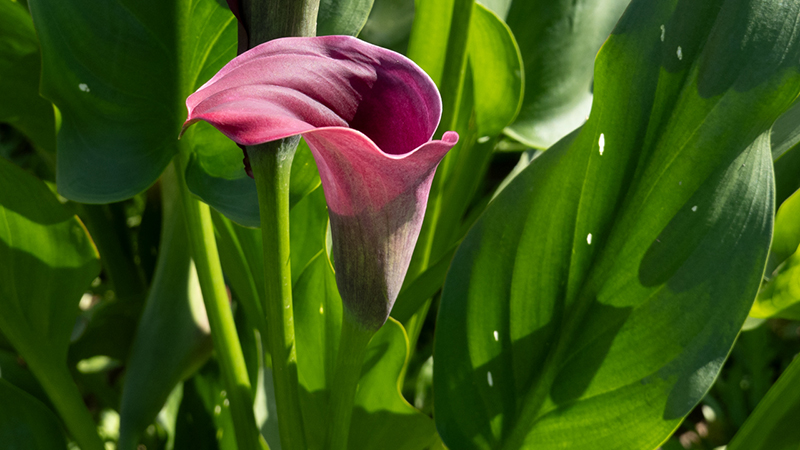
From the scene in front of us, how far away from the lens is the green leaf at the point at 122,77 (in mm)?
323

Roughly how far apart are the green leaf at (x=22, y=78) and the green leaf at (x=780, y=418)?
1.55 feet

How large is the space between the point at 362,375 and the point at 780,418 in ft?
0.74

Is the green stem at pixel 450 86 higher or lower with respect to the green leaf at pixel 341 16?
lower

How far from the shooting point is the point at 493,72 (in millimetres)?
440

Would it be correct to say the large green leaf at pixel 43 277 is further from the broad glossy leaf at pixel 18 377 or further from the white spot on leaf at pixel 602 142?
the white spot on leaf at pixel 602 142

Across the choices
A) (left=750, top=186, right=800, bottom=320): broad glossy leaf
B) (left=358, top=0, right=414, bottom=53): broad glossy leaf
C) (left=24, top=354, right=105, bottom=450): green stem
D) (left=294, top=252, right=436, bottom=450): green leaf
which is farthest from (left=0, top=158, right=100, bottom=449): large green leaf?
(left=750, top=186, right=800, bottom=320): broad glossy leaf

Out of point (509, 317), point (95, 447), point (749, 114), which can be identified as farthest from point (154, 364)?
point (749, 114)

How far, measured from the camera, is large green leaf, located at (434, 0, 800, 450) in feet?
0.87

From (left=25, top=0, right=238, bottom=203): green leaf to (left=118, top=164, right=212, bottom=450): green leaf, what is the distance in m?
0.09

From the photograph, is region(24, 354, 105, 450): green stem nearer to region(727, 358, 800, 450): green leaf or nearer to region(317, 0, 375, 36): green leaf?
region(317, 0, 375, 36): green leaf

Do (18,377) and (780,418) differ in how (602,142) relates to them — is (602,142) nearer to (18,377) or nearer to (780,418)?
(780,418)

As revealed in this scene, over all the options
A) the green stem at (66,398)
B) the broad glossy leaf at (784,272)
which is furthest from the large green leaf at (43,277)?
the broad glossy leaf at (784,272)

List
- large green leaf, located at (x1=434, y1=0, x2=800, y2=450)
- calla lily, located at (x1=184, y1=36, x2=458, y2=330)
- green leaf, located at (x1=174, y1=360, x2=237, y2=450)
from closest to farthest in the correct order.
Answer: calla lily, located at (x1=184, y1=36, x2=458, y2=330) → large green leaf, located at (x1=434, y1=0, x2=800, y2=450) → green leaf, located at (x1=174, y1=360, x2=237, y2=450)

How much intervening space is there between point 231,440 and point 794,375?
1.16ft
